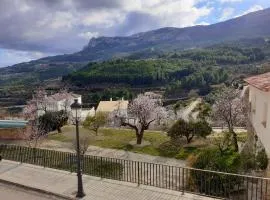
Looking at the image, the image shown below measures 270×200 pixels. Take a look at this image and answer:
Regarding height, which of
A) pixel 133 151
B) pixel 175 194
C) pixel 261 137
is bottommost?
pixel 133 151

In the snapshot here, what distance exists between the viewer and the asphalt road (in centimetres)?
1251

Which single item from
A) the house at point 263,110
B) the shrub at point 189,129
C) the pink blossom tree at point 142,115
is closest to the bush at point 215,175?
the house at point 263,110

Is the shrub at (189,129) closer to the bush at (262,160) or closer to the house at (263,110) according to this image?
the house at (263,110)

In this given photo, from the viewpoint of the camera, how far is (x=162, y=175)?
44.9ft

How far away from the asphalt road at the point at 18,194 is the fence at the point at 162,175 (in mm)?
2190

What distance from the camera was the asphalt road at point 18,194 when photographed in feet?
41.0

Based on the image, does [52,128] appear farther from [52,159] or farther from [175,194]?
[175,194]

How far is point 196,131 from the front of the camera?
26.8 meters

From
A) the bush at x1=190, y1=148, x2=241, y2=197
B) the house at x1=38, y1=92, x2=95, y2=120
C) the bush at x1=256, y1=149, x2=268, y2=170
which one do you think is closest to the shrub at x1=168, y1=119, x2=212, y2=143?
the bush at x1=190, y1=148, x2=241, y2=197

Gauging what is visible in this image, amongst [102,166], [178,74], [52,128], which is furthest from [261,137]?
[178,74]

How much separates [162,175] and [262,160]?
12.4ft

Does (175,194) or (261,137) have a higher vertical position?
(261,137)

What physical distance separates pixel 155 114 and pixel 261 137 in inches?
640

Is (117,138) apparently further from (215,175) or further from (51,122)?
(215,175)
